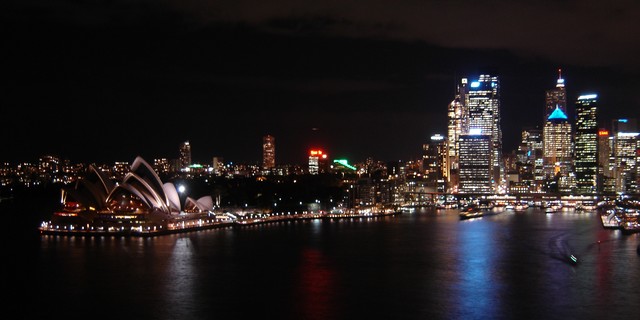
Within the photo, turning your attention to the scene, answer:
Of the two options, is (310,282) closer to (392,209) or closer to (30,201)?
(392,209)

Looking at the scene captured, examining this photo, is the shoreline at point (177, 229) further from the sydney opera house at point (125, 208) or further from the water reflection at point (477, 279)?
the water reflection at point (477, 279)

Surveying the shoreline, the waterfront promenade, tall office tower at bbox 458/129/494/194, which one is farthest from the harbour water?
tall office tower at bbox 458/129/494/194

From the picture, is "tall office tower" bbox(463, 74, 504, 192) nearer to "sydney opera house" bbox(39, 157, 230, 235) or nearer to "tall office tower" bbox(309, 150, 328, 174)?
"tall office tower" bbox(309, 150, 328, 174)

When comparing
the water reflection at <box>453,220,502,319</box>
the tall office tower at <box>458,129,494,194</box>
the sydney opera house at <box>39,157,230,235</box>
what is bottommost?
the water reflection at <box>453,220,502,319</box>

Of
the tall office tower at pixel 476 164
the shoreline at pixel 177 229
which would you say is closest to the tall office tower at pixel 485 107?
the tall office tower at pixel 476 164

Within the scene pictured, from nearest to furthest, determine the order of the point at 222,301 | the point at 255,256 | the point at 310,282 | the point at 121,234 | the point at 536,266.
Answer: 1. the point at 222,301
2. the point at 310,282
3. the point at 536,266
4. the point at 255,256
5. the point at 121,234

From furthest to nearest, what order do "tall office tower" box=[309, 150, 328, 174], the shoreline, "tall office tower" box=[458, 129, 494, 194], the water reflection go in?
1. "tall office tower" box=[458, 129, 494, 194]
2. "tall office tower" box=[309, 150, 328, 174]
3. the shoreline
4. the water reflection

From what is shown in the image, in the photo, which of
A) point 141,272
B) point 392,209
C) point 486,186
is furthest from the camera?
point 486,186

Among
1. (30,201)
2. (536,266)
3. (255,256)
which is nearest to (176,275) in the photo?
(255,256)
